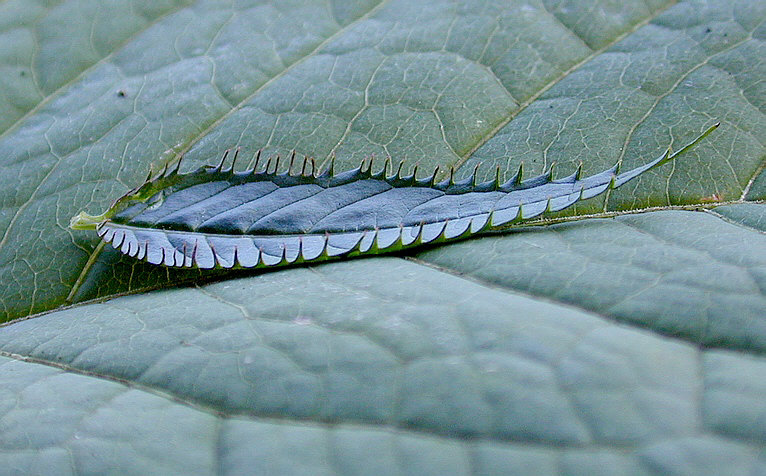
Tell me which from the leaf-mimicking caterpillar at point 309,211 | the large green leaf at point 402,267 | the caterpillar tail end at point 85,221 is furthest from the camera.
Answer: the caterpillar tail end at point 85,221

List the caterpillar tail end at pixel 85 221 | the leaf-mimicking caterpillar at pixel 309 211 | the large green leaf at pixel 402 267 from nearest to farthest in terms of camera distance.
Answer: the large green leaf at pixel 402 267
the leaf-mimicking caterpillar at pixel 309 211
the caterpillar tail end at pixel 85 221

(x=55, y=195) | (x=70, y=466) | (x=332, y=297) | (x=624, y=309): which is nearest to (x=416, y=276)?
(x=332, y=297)

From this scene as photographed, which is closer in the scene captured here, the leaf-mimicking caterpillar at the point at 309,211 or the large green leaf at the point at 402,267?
the large green leaf at the point at 402,267

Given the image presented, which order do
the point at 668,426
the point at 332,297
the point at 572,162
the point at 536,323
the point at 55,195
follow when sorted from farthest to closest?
the point at 55,195 → the point at 572,162 → the point at 332,297 → the point at 536,323 → the point at 668,426

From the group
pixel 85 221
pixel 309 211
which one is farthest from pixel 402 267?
pixel 85 221

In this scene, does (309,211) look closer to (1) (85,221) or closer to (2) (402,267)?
(2) (402,267)

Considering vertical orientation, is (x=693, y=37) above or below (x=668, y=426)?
above

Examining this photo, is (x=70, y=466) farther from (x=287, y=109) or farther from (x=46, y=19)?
(x=46, y=19)
